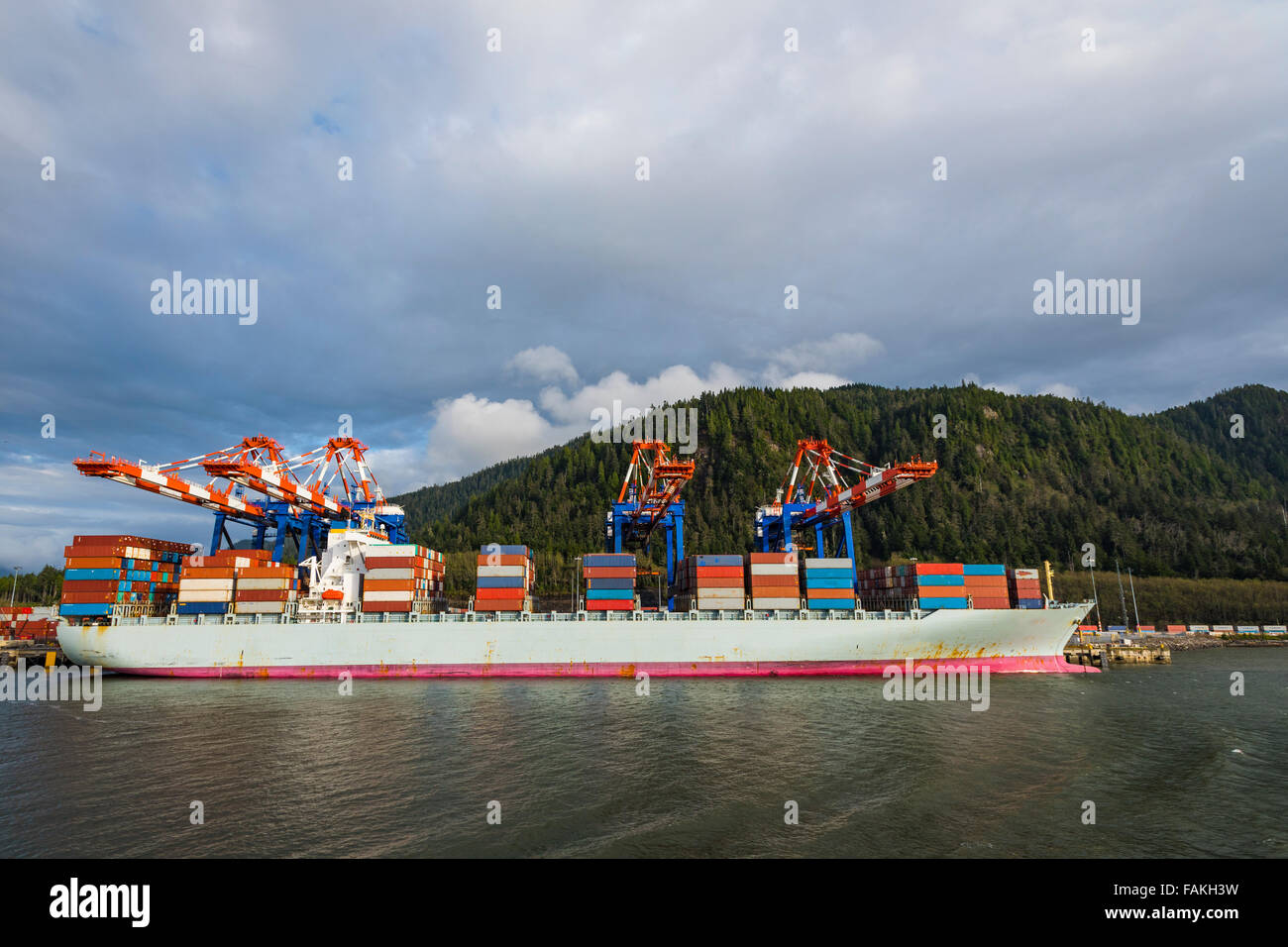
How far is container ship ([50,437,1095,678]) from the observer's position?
4466cm

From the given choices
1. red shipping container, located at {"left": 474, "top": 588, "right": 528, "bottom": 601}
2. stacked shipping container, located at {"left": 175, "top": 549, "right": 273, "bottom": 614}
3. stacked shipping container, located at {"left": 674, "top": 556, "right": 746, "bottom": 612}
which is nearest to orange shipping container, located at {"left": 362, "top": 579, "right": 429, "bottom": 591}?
red shipping container, located at {"left": 474, "top": 588, "right": 528, "bottom": 601}

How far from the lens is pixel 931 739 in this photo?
963 inches

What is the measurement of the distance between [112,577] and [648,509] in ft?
150

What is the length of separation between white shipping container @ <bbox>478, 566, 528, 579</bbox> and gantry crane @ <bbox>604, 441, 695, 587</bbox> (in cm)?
1284

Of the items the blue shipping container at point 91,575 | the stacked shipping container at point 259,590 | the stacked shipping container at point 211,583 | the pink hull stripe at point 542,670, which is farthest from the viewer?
the blue shipping container at point 91,575

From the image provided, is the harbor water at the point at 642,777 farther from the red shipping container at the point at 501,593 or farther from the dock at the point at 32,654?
the dock at the point at 32,654

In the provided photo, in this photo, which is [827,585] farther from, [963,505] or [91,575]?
[963,505]

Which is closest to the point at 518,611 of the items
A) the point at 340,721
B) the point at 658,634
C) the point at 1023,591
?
the point at 658,634

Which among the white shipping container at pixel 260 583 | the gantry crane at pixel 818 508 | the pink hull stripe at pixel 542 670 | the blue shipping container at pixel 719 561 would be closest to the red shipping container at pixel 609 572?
the blue shipping container at pixel 719 561

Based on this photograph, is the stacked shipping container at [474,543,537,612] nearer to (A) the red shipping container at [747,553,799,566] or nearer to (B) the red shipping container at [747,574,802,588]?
(B) the red shipping container at [747,574,802,588]

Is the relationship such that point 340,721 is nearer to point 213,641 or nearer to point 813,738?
point 813,738

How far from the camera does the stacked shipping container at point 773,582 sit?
47938mm

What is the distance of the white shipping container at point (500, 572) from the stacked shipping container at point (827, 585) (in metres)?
24.5

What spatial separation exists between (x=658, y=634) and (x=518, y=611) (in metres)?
12.2
